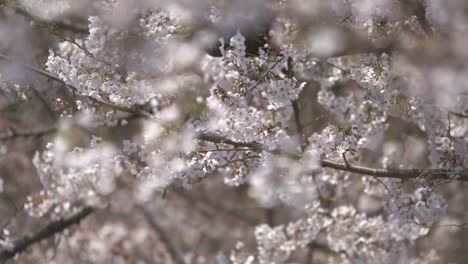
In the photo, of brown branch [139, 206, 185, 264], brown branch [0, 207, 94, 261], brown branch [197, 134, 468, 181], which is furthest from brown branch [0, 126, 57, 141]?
brown branch [197, 134, 468, 181]

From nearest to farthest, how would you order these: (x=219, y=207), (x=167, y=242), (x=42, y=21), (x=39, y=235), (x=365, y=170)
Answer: (x=365, y=170)
(x=42, y=21)
(x=39, y=235)
(x=167, y=242)
(x=219, y=207)

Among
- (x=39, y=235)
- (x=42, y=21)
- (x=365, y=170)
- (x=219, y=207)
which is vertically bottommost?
(x=219, y=207)

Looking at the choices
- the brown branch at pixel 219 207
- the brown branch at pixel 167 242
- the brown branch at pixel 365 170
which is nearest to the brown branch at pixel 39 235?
the brown branch at pixel 167 242

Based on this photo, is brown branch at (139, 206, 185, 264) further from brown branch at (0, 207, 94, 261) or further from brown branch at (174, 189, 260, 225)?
brown branch at (0, 207, 94, 261)

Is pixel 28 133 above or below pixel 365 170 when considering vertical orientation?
below

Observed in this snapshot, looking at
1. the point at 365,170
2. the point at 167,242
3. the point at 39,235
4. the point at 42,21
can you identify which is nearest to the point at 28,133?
the point at 39,235

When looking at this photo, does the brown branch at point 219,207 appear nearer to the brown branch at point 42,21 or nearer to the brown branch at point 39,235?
the brown branch at point 39,235

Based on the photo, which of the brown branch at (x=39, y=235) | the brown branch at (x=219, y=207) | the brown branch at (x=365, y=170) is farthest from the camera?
the brown branch at (x=219, y=207)

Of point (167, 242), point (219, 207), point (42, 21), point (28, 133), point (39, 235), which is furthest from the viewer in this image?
point (219, 207)

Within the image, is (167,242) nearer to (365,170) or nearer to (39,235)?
(39,235)

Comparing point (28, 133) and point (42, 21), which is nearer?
point (42, 21)
